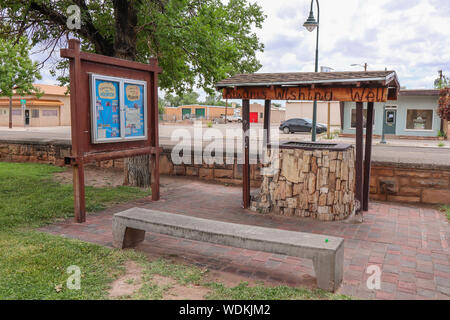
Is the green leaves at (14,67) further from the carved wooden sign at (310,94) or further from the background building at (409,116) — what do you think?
the background building at (409,116)

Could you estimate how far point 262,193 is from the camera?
22.2ft

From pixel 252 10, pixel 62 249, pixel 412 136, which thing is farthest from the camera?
pixel 412 136

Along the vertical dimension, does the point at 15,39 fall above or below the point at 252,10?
below

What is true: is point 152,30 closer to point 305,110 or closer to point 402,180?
point 402,180

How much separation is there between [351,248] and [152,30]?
642 cm

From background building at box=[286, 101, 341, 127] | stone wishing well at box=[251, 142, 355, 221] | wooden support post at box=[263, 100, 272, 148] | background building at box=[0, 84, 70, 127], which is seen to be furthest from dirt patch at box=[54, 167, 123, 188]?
background building at box=[286, 101, 341, 127]

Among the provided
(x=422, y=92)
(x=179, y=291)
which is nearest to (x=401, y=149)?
(x=422, y=92)

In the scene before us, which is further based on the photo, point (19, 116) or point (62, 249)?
point (19, 116)

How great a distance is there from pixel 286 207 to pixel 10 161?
403 inches

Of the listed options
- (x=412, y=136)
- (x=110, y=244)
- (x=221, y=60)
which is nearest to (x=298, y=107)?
(x=412, y=136)

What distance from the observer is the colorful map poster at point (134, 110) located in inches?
269

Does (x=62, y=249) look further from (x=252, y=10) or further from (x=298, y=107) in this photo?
(x=298, y=107)

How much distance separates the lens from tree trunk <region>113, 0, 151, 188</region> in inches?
326

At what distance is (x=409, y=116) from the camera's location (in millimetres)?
25984
